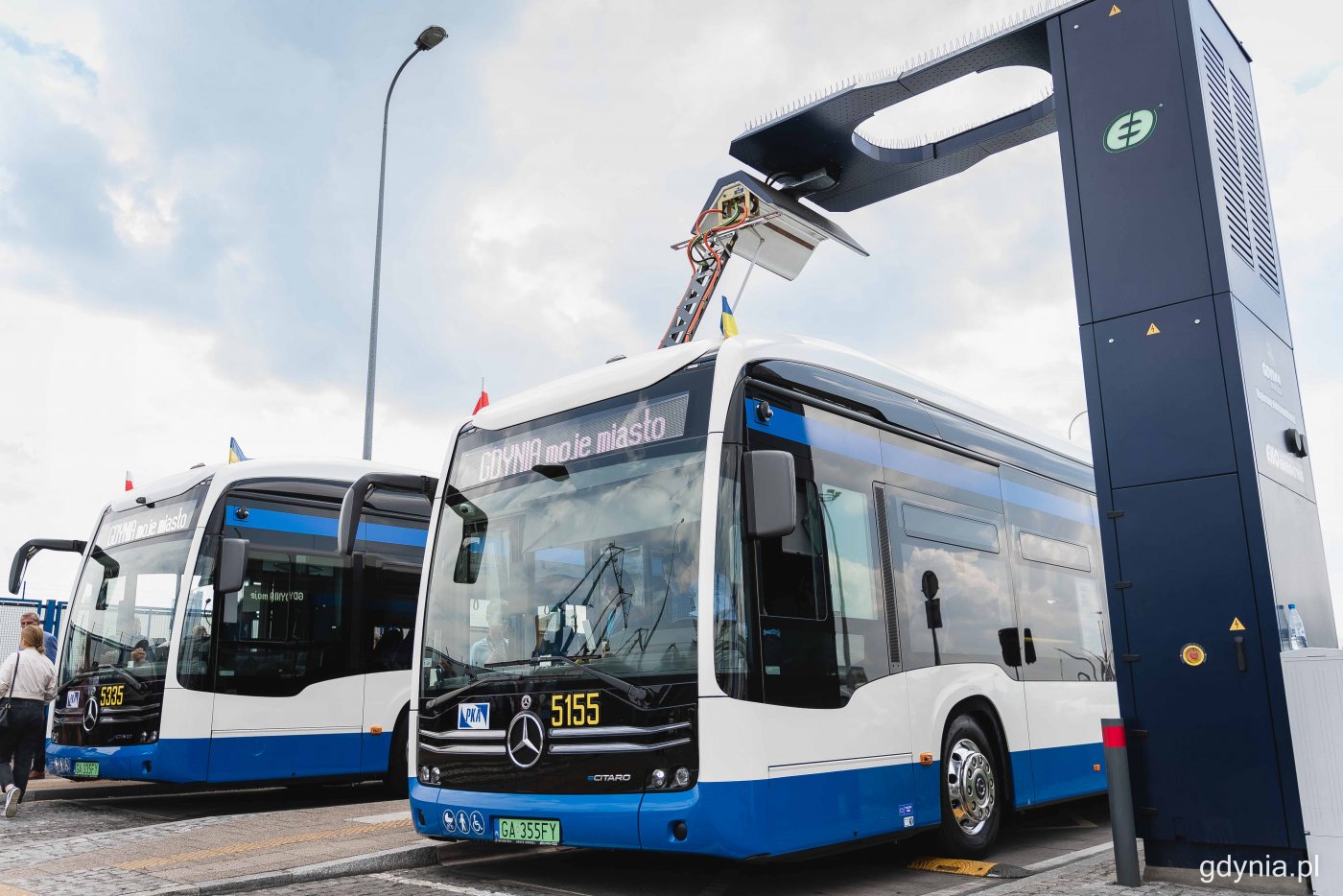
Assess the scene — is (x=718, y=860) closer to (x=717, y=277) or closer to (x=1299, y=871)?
(x=1299, y=871)

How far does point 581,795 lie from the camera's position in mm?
6070

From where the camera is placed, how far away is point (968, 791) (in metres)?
7.55

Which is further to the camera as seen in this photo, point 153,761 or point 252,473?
point 252,473

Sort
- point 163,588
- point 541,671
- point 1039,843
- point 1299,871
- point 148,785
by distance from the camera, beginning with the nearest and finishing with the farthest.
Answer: point 1299,871
point 541,671
point 1039,843
point 163,588
point 148,785

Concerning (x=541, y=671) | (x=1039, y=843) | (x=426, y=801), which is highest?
(x=541, y=671)

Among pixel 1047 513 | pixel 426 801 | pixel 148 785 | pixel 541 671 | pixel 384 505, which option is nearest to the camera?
pixel 541 671

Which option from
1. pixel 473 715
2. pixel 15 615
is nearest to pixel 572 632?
pixel 473 715

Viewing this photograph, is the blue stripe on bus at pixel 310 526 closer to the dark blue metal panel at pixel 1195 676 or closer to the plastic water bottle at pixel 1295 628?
the dark blue metal panel at pixel 1195 676

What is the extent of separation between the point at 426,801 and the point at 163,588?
4.67m

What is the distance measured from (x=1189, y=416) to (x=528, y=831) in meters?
4.47

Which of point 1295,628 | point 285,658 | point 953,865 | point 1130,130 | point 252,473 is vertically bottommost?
point 953,865

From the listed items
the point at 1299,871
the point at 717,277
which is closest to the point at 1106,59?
the point at 1299,871

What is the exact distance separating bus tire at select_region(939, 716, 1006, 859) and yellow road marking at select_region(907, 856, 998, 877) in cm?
7

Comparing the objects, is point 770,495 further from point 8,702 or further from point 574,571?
point 8,702
